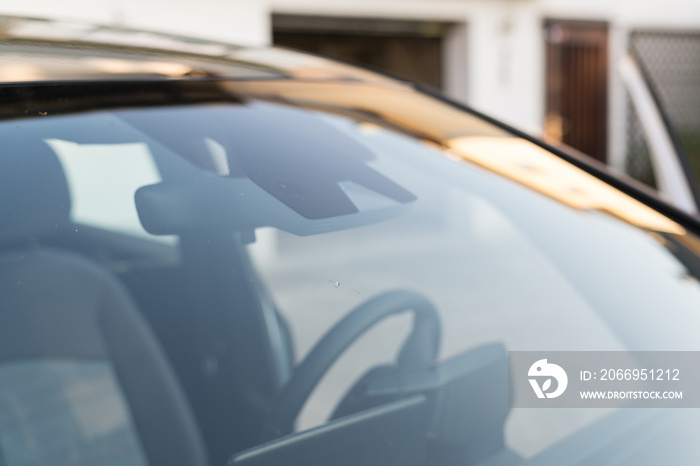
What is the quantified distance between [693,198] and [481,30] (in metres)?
4.82

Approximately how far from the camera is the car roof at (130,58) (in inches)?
37.0

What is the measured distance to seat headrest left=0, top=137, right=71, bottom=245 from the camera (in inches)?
32.3

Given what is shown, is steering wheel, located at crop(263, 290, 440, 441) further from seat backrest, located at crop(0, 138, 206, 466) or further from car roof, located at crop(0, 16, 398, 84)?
car roof, located at crop(0, 16, 398, 84)

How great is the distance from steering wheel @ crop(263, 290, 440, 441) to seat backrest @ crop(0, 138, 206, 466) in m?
0.18

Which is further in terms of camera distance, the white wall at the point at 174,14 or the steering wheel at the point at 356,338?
the white wall at the point at 174,14

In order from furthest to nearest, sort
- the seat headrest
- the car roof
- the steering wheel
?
1. the steering wheel
2. the car roof
3. the seat headrest

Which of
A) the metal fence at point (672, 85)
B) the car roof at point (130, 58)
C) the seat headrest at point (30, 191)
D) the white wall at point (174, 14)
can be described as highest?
the white wall at point (174, 14)

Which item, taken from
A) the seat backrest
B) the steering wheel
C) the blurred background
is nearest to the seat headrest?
the seat backrest

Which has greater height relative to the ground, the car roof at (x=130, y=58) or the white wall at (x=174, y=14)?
the white wall at (x=174, y=14)

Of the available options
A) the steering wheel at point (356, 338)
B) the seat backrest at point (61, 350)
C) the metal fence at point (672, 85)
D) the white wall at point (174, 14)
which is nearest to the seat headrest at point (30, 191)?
the seat backrest at point (61, 350)

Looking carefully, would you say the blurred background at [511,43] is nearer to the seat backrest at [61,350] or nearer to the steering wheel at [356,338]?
the seat backrest at [61,350]

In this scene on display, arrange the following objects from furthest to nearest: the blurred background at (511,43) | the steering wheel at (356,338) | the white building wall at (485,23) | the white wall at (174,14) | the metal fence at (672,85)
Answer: the metal fence at (672,85) < the blurred background at (511,43) < the white building wall at (485,23) < the white wall at (174,14) < the steering wheel at (356,338)

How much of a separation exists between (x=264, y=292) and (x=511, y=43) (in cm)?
565

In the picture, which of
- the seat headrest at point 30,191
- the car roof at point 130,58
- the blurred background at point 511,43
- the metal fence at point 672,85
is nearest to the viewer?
the seat headrest at point 30,191
